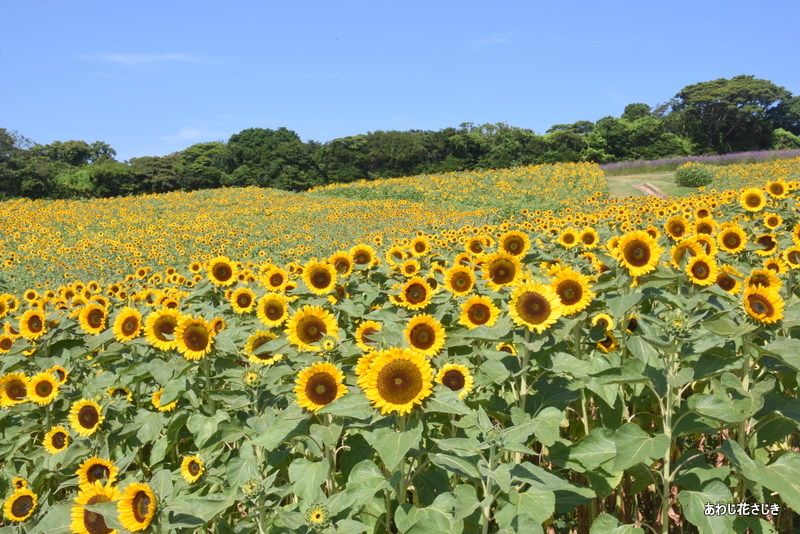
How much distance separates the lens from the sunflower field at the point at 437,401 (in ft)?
6.24

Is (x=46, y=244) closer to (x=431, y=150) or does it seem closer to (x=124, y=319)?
(x=124, y=319)

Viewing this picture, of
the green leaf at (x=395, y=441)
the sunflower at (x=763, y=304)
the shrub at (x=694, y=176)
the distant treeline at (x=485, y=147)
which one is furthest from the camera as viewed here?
the distant treeline at (x=485, y=147)

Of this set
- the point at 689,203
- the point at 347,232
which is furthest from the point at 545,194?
the point at 689,203

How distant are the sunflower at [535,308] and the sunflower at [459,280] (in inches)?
39.9

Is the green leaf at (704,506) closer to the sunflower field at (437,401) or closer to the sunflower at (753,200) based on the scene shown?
the sunflower field at (437,401)

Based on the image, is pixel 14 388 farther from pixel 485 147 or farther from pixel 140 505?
pixel 485 147

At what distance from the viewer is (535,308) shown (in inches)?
Answer: 86.9

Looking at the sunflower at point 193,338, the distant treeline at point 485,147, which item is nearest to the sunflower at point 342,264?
the sunflower at point 193,338

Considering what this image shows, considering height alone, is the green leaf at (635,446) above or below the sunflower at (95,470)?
above

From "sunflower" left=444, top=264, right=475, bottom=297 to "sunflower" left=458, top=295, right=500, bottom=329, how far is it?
0.51m

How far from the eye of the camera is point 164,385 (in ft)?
9.39

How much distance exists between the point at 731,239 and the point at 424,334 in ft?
9.77

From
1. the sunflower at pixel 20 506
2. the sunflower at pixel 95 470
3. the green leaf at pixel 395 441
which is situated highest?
the green leaf at pixel 395 441

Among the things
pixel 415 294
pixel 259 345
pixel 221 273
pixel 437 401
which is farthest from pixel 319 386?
pixel 221 273
